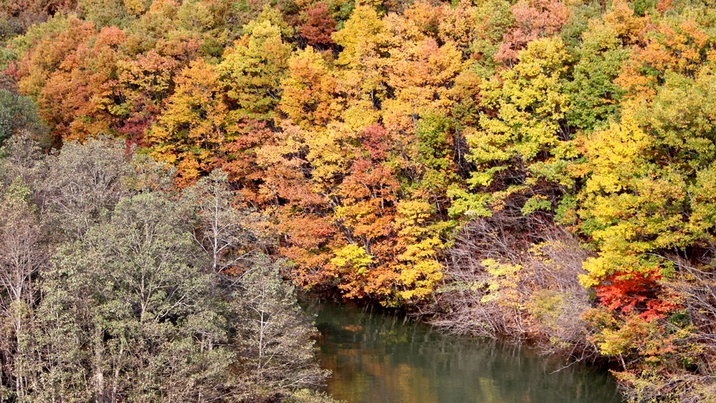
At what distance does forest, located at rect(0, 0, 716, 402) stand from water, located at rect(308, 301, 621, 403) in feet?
3.97

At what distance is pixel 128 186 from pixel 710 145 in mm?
23994

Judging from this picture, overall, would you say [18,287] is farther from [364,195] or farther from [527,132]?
[527,132]

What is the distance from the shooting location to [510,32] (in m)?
41.2

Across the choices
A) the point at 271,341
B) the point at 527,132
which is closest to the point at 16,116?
the point at 271,341

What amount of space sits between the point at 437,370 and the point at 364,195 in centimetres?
1190

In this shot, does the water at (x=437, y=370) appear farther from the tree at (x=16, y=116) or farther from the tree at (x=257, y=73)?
the tree at (x=16, y=116)

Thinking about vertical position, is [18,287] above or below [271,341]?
above

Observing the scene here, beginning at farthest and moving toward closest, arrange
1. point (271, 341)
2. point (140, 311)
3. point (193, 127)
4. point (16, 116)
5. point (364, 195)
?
point (193, 127) < point (16, 116) < point (364, 195) < point (271, 341) < point (140, 311)

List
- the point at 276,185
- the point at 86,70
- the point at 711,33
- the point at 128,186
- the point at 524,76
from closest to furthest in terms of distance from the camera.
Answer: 1. the point at 711,33
2. the point at 128,186
3. the point at 524,76
4. the point at 276,185
5. the point at 86,70

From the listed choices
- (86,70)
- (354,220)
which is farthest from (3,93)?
(354,220)

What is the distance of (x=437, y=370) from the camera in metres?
31.5

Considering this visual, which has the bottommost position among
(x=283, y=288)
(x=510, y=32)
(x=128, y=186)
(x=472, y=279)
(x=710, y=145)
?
(x=472, y=279)

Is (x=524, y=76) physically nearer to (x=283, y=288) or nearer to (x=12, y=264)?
(x=283, y=288)

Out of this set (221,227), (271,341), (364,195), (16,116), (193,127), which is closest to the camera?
(271,341)
